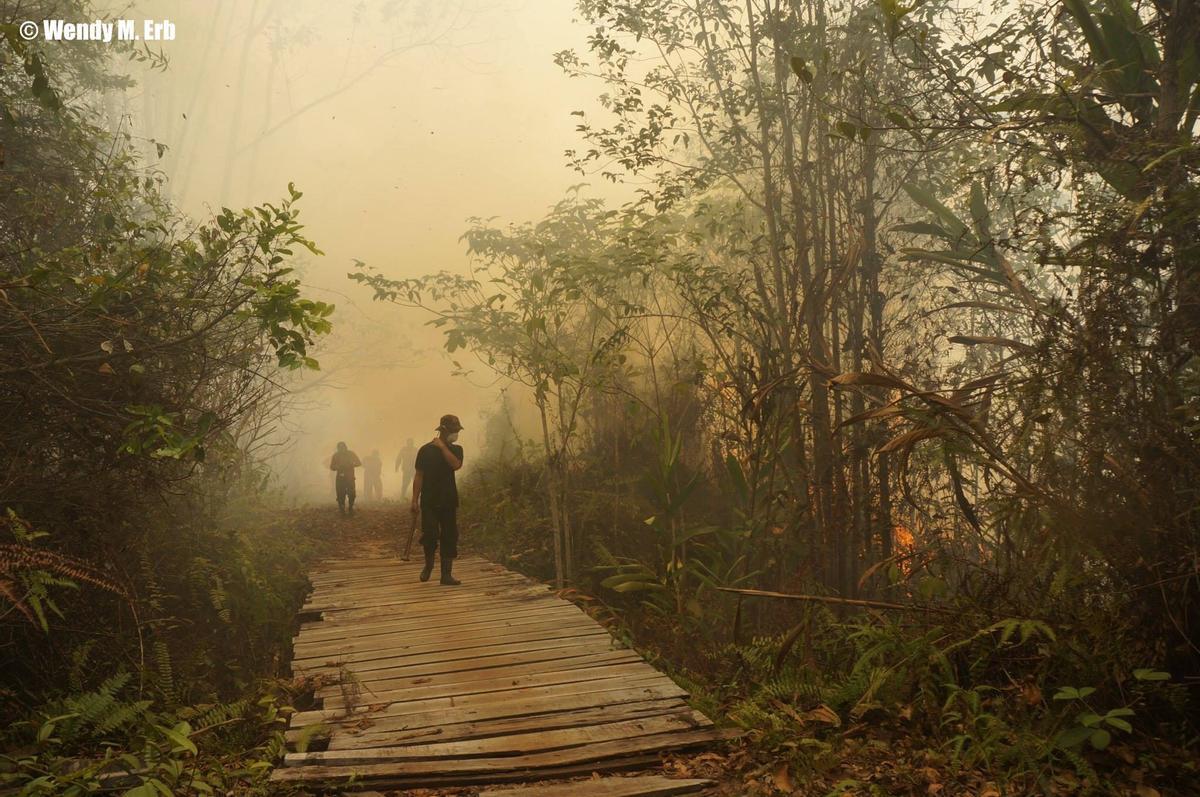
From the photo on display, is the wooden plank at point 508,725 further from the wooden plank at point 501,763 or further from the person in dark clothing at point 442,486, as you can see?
the person in dark clothing at point 442,486

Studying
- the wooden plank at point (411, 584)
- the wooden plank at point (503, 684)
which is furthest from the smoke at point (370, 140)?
Answer: the wooden plank at point (503, 684)

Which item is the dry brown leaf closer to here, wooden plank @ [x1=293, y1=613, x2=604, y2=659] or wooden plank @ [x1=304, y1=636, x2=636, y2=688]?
wooden plank @ [x1=304, y1=636, x2=636, y2=688]

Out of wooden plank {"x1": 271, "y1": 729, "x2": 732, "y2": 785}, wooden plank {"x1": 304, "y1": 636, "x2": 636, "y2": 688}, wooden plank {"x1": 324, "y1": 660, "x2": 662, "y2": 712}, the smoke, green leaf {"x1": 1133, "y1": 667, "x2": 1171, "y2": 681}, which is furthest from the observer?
the smoke

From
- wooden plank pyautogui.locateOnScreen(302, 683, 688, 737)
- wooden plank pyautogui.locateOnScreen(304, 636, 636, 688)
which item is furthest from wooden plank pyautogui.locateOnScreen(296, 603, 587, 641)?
wooden plank pyautogui.locateOnScreen(302, 683, 688, 737)

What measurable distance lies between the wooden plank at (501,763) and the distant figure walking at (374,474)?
2258 centimetres

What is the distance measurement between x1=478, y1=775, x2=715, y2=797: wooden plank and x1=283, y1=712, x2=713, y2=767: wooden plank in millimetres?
311

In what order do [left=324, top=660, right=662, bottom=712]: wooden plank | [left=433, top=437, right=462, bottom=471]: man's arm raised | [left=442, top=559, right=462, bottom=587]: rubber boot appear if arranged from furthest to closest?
[left=442, top=559, right=462, bottom=587]: rubber boot < [left=433, top=437, right=462, bottom=471]: man's arm raised < [left=324, top=660, right=662, bottom=712]: wooden plank

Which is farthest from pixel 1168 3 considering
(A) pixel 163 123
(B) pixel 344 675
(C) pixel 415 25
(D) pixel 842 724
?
(C) pixel 415 25

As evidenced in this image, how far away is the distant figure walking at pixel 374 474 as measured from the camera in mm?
26656

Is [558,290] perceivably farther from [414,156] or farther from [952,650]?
[414,156]

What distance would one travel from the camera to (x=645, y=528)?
957 cm

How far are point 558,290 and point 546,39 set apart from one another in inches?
1650

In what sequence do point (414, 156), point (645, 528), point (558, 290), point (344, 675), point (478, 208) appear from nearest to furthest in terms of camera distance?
point (344, 675)
point (558, 290)
point (645, 528)
point (478, 208)
point (414, 156)

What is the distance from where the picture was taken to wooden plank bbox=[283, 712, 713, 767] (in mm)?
4191
